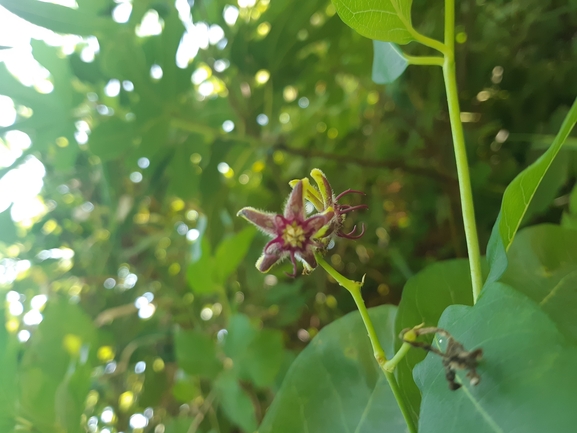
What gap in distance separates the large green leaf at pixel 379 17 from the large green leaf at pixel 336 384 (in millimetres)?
181

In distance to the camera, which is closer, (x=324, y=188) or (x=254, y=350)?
(x=324, y=188)

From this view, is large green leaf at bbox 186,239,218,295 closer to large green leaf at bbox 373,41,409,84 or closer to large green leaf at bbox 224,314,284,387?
large green leaf at bbox 224,314,284,387

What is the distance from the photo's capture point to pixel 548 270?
10.2 inches

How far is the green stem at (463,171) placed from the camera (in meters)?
0.23

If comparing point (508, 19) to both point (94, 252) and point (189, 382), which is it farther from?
point (94, 252)

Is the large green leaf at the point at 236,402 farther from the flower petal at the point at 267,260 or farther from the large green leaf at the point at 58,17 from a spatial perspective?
the large green leaf at the point at 58,17

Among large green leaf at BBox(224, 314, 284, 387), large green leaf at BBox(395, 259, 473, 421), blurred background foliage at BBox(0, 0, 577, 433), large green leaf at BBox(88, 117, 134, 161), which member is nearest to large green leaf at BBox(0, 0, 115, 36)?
blurred background foliage at BBox(0, 0, 577, 433)

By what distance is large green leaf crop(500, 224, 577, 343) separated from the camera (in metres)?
0.24

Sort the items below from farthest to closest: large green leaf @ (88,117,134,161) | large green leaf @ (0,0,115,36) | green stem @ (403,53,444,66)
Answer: large green leaf @ (88,117,134,161) < large green leaf @ (0,0,115,36) < green stem @ (403,53,444,66)

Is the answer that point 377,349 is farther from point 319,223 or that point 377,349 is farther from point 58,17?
point 58,17

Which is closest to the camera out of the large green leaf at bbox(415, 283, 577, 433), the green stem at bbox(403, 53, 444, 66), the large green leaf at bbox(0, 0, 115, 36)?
the large green leaf at bbox(415, 283, 577, 433)

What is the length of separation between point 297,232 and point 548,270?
6.0 inches

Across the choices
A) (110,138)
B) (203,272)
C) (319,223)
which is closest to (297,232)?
(319,223)

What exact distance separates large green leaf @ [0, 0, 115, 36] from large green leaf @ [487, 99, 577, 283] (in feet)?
1.77
